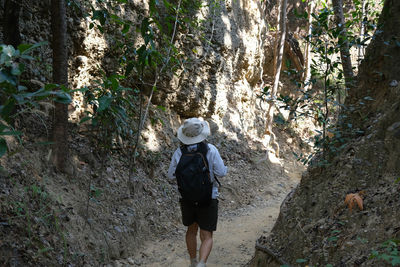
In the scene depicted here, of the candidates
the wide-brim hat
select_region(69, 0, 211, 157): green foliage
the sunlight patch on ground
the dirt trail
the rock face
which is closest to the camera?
the rock face

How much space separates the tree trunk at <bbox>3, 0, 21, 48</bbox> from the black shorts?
3394mm

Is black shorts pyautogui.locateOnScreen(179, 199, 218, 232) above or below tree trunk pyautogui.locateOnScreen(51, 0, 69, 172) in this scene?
below

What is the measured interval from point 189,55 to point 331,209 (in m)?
6.90

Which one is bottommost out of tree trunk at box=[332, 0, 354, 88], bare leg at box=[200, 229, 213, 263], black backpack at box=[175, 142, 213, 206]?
bare leg at box=[200, 229, 213, 263]

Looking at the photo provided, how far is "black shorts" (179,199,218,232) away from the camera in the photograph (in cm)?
361

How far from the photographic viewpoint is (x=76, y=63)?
21.0ft

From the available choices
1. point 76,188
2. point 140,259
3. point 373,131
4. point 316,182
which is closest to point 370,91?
point 373,131

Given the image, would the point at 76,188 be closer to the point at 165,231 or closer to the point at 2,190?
the point at 2,190

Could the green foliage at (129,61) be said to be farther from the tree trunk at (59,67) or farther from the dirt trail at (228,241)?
the dirt trail at (228,241)

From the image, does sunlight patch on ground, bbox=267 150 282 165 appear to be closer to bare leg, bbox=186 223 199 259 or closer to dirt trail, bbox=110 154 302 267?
dirt trail, bbox=110 154 302 267

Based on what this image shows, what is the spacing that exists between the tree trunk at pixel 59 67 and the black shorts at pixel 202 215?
2118 millimetres

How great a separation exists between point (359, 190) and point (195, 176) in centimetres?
162

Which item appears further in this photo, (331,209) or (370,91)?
(370,91)

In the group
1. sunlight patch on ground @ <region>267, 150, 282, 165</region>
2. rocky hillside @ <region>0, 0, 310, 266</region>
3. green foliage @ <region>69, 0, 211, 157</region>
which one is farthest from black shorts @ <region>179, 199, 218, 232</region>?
sunlight patch on ground @ <region>267, 150, 282, 165</region>
